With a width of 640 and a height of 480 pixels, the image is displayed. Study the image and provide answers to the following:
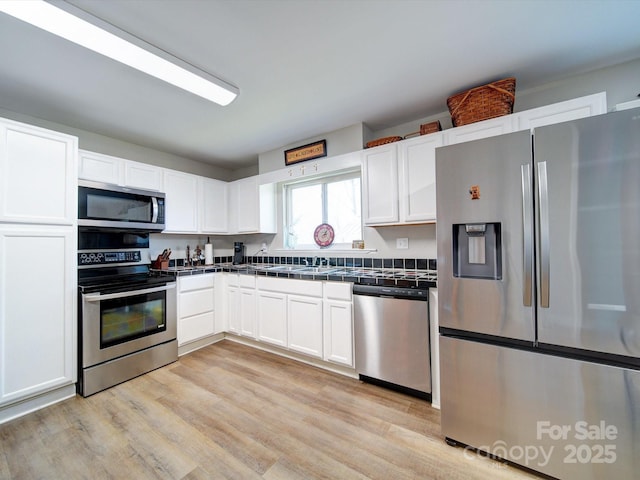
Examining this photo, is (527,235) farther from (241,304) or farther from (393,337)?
(241,304)

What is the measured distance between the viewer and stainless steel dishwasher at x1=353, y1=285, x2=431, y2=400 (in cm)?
192

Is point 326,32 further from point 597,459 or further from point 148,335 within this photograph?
point 148,335

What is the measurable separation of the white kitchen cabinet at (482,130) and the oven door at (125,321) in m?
3.04

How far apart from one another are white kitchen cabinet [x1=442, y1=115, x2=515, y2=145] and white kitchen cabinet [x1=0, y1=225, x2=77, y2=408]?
10.6 feet

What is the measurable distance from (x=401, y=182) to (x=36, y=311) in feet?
10.2

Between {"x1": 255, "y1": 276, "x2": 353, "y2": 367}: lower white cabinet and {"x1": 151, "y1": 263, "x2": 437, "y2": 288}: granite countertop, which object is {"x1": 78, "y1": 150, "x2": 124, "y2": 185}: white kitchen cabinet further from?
{"x1": 255, "y1": 276, "x2": 353, "y2": 367}: lower white cabinet

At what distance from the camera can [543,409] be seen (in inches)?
50.8

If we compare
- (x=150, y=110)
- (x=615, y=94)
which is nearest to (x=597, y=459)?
(x=615, y=94)

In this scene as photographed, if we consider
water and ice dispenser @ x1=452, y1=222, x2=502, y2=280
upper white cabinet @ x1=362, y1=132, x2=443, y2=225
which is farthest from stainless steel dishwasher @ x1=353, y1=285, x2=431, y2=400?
upper white cabinet @ x1=362, y1=132, x2=443, y2=225

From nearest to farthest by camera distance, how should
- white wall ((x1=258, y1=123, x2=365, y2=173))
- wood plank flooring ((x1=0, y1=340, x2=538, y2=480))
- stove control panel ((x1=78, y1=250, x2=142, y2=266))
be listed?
wood plank flooring ((x1=0, y1=340, x2=538, y2=480)) → stove control panel ((x1=78, y1=250, x2=142, y2=266)) → white wall ((x1=258, y1=123, x2=365, y2=173))

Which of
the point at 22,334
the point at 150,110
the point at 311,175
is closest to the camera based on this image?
the point at 22,334

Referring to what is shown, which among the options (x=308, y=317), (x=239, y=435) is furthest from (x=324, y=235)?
(x=239, y=435)

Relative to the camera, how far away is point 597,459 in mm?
1189

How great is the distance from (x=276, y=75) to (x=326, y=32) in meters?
0.53
